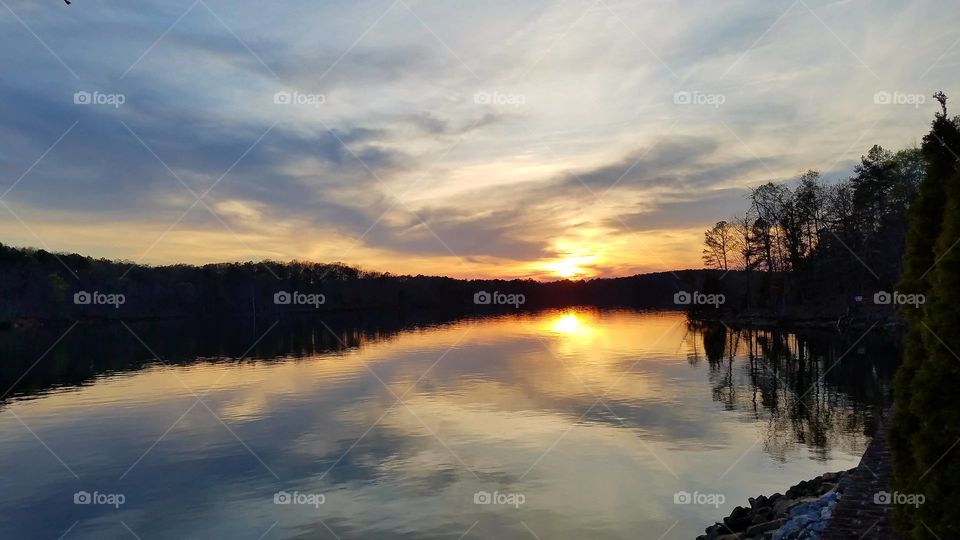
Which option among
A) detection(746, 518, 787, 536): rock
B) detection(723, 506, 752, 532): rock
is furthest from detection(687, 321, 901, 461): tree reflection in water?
detection(746, 518, 787, 536): rock

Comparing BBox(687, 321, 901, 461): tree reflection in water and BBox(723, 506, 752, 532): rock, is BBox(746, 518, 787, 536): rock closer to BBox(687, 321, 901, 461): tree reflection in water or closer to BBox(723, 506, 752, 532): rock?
BBox(723, 506, 752, 532): rock

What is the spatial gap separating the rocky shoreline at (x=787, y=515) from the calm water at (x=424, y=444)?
113cm

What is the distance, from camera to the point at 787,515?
45.0 feet

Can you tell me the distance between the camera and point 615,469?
20375 millimetres

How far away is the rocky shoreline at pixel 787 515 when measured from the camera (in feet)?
39.2

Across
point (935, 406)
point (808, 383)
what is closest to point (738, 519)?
point (935, 406)

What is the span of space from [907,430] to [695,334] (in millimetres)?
77364

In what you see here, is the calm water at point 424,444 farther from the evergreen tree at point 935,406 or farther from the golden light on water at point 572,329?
the golden light on water at point 572,329

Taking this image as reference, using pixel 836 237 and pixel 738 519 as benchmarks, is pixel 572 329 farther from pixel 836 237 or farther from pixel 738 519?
pixel 738 519

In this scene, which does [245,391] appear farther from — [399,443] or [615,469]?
[615,469]

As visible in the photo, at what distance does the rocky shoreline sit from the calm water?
1.13 meters

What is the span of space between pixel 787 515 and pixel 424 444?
1388 cm

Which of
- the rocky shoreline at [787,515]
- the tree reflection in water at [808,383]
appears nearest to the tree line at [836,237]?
the tree reflection in water at [808,383]

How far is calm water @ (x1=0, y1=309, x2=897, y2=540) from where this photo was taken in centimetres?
1667
